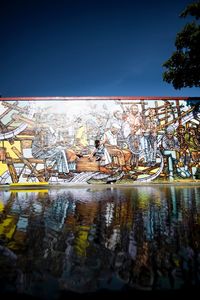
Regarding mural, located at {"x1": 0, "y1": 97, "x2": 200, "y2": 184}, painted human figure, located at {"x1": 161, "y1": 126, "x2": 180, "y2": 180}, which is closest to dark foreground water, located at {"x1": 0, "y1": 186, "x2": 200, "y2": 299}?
mural, located at {"x1": 0, "y1": 97, "x2": 200, "y2": 184}

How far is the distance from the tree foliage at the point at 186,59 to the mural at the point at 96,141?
2.98 m

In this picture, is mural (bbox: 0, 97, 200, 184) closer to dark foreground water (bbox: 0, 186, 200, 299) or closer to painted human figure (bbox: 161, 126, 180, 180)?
painted human figure (bbox: 161, 126, 180, 180)

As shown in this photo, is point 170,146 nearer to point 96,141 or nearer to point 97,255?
point 96,141

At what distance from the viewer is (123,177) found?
25.8 metres

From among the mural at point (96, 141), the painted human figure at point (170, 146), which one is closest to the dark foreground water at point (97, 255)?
the mural at point (96, 141)

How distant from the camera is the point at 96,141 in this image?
85.5 ft

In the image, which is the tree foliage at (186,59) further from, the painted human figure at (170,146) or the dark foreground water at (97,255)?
the dark foreground water at (97,255)

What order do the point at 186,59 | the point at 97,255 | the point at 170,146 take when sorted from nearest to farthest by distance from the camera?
the point at 97,255, the point at 186,59, the point at 170,146

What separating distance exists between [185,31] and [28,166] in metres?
17.6

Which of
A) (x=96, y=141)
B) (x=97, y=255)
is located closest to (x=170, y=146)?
(x=96, y=141)

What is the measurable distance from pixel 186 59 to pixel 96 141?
10.6 m

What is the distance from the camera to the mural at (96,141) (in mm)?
25562

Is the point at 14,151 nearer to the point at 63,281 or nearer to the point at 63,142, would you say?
the point at 63,142

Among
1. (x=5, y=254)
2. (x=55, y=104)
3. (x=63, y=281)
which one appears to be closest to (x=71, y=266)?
(x=63, y=281)
